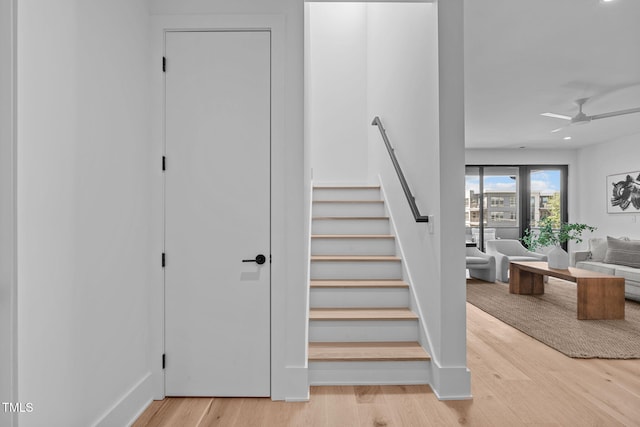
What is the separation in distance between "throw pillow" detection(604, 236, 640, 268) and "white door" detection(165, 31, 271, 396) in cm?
554

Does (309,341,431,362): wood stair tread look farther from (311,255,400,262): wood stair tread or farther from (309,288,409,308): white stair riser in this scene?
(311,255,400,262): wood stair tread

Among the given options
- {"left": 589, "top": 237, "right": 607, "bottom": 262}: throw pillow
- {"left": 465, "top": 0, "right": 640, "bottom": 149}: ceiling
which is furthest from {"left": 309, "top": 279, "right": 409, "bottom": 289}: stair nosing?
{"left": 589, "top": 237, "right": 607, "bottom": 262}: throw pillow

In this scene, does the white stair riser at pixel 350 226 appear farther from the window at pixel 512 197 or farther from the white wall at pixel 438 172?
the window at pixel 512 197

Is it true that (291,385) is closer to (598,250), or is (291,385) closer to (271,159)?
(271,159)

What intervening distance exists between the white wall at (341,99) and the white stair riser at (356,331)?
→ 9.96ft

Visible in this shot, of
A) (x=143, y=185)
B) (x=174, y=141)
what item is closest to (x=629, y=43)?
(x=174, y=141)

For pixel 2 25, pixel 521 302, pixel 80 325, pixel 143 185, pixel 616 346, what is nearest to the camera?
pixel 2 25

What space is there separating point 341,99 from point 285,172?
352cm

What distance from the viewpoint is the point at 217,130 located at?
241 centimetres

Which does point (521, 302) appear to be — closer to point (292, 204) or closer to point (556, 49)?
point (556, 49)

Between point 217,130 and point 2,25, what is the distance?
1.19 meters

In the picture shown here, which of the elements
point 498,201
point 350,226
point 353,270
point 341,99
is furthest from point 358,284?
point 498,201

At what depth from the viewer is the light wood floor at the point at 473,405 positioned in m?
2.10

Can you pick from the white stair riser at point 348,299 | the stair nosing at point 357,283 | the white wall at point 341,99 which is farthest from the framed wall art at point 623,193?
the white stair riser at point 348,299
